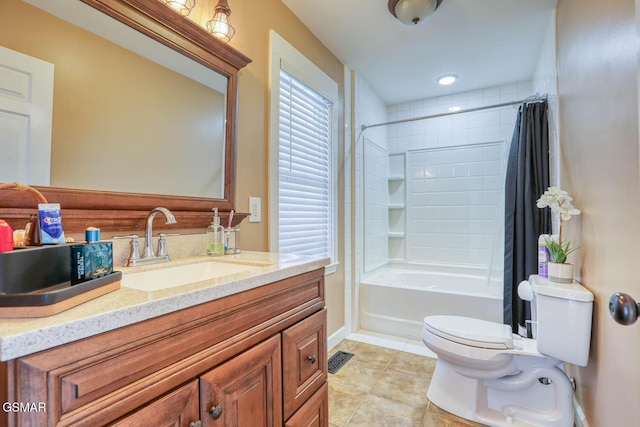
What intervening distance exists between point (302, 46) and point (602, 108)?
5.47 feet

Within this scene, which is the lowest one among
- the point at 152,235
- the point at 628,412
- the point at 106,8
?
the point at 628,412

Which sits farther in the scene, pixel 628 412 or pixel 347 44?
pixel 347 44

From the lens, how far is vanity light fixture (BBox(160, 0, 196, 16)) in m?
1.21

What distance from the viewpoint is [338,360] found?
222 centimetres

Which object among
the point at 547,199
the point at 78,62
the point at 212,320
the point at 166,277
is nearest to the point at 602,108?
the point at 547,199

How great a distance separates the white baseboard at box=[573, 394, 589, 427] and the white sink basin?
1.69m

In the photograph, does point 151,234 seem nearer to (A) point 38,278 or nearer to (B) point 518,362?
(A) point 38,278

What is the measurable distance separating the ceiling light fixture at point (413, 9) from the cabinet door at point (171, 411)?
2076 mm

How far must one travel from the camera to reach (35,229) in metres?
0.66

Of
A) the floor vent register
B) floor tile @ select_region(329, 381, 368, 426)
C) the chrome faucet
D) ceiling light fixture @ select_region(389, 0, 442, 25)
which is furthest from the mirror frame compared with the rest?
the floor vent register

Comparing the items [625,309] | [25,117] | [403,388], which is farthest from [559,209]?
[25,117]

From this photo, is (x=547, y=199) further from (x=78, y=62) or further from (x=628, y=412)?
(x=78, y=62)

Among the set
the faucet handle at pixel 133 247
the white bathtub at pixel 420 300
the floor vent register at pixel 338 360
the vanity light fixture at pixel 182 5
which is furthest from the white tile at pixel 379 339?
the vanity light fixture at pixel 182 5

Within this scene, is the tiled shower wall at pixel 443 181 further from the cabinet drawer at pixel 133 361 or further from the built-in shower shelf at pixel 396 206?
the cabinet drawer at pixel 133 361
